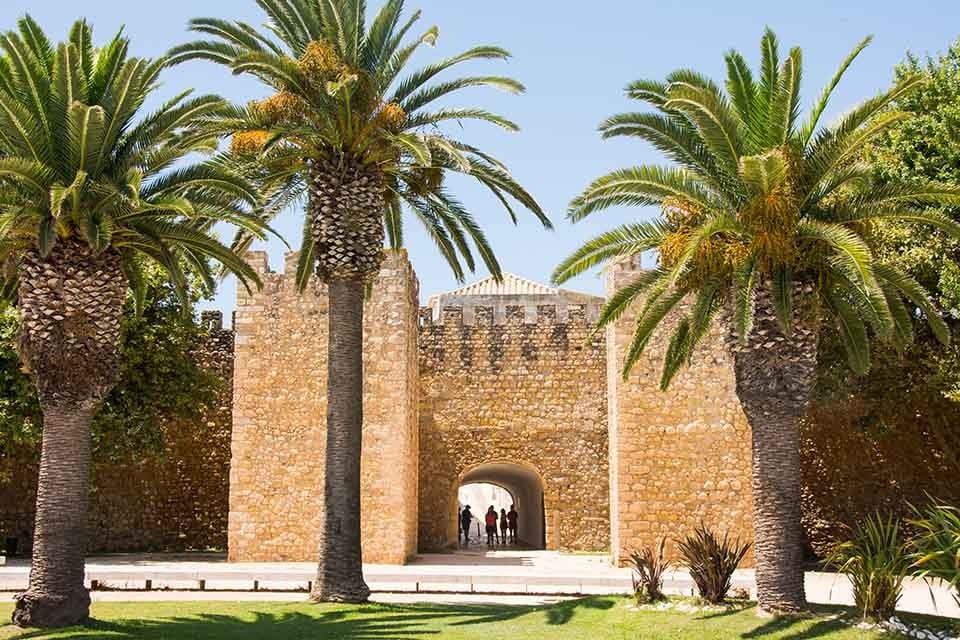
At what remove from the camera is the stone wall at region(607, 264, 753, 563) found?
17.3 metres

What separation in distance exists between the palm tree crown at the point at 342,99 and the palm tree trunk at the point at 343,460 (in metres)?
0.87

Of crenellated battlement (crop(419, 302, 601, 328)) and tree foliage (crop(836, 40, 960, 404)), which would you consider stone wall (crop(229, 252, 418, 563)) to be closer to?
crenellated battlement (crop(419, 302, 601, 328))

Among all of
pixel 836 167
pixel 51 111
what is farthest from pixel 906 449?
pixel 51 111

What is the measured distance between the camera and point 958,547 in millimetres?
9742

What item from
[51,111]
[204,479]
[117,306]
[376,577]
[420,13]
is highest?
[420,13]

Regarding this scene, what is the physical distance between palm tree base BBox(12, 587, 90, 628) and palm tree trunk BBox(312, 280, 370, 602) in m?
2.95

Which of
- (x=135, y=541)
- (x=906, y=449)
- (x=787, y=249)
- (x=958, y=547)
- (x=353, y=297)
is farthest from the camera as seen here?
(x=135, y=541)

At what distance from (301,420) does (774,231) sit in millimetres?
10434

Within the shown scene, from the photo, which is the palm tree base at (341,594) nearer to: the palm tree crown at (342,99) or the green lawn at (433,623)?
the green lawn at (433,623)

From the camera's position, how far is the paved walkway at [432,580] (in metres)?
14.0

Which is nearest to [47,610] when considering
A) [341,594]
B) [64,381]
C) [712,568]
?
[64,381]

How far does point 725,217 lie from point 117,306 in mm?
6807

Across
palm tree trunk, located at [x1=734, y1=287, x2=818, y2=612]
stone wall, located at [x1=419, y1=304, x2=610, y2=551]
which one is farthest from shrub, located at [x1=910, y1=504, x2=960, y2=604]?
stone wall, located at [x1=419, y1=304, x2=610, y2=551]

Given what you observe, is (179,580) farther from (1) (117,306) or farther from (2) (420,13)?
(2) (420,13)
